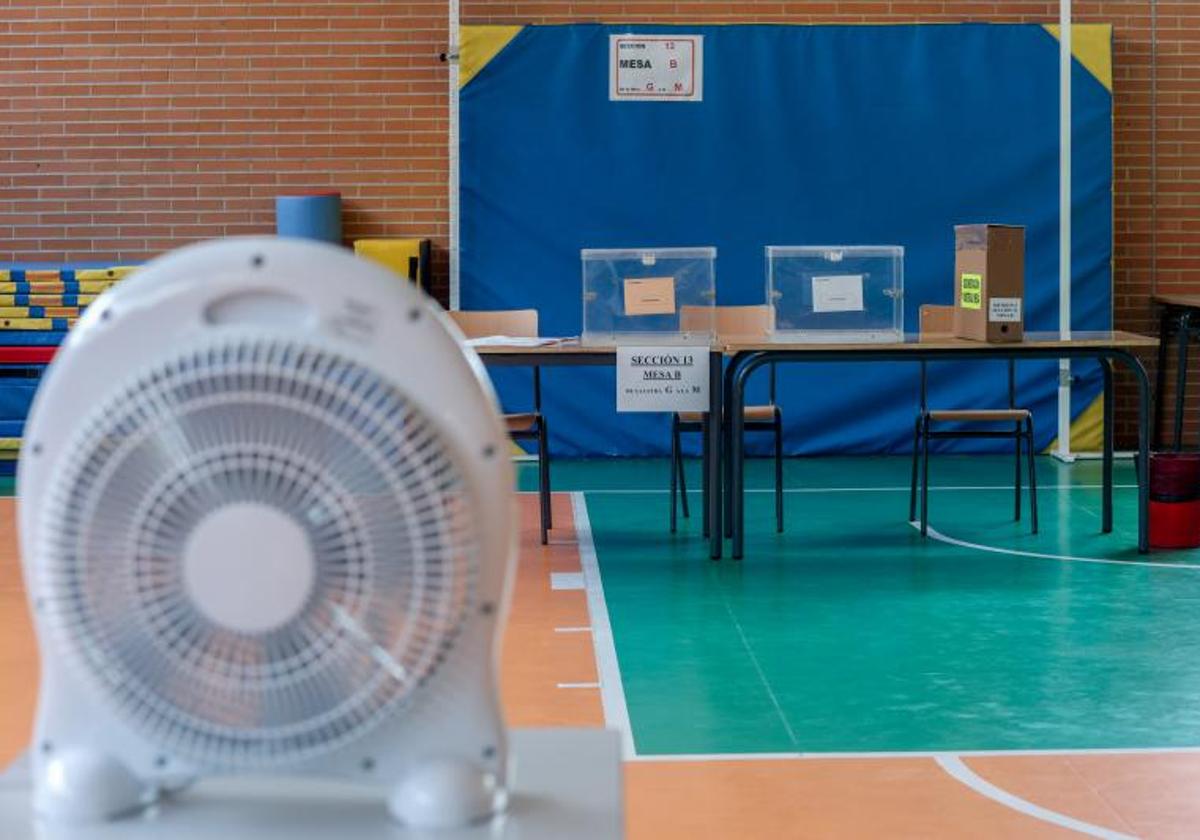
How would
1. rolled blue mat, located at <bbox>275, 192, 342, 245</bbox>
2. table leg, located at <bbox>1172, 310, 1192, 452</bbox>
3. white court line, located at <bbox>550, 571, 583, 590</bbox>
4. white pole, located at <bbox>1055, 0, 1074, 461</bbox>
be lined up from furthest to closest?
white pole, located at <bbox>1055, 0, 1074, 461</bbox>
rolled blue mat, located at <bbox>275, 192, 342, 245</bbox>
table leg, located at <bbox>1172, 310, 1192, 452</bbox>
white court line, located at <bbox>550, 571, 583, 590</bbox>

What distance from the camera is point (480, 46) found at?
30.6ft

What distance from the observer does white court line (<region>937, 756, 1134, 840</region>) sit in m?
3.49

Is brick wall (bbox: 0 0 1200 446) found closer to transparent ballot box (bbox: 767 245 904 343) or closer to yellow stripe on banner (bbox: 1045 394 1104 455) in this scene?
yellow stripe on banner (bbox: 1045 394 1104 455)

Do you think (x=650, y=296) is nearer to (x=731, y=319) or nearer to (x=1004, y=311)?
(x=731, y=319)

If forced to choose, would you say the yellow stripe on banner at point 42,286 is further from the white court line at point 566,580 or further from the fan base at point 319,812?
the fan base at point 319,812

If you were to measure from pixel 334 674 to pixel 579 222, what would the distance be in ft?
27.2

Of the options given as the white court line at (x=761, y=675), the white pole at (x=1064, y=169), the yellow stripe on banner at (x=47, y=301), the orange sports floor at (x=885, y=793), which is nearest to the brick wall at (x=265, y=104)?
the white pole at (x=1064, y=169)

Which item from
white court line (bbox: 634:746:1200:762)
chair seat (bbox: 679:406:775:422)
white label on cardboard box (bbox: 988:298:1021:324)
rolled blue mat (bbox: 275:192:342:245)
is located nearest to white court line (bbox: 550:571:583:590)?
chair seat (bbox: 679:406:775:422)

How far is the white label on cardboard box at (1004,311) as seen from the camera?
21.9ft

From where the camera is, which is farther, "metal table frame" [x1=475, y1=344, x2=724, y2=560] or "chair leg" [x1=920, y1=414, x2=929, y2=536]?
"chair leg" [x1=920, y1=414, x2=929, y2=536]

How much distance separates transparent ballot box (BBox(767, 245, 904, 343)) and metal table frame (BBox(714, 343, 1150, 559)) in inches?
25.6

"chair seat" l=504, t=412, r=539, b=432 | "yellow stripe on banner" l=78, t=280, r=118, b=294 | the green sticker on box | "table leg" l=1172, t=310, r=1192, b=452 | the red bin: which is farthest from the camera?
"table leg" l=1172, t=310, r=1192, b=452

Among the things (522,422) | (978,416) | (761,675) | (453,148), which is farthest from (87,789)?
(453,148)

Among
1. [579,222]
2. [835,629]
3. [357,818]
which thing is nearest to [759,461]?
[579,222]
